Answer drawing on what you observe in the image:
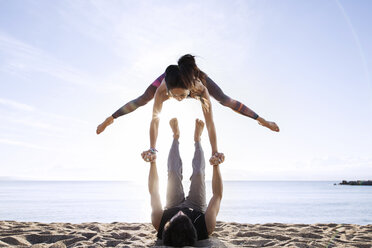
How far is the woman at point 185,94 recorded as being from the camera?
3494 millimetres

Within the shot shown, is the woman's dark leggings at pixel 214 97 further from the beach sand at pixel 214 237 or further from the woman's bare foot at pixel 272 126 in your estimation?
the beach sand at pixel 214 237

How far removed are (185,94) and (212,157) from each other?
2.59ft

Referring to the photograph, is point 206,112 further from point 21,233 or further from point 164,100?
point 21,233

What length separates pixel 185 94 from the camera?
355cm

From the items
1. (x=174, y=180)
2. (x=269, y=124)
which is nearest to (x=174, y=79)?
(x=174, y=180)

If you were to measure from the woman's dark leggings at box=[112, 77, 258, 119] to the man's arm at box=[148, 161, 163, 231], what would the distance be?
1.20 metres

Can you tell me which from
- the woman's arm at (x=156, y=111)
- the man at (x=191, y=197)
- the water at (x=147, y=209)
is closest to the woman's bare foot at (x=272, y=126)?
the man at (x=191, y=197)

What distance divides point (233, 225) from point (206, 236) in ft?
6.92

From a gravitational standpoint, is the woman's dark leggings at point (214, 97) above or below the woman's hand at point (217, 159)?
above

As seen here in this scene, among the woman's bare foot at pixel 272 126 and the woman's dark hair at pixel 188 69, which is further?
the woman's bare foot at pixel 272 126

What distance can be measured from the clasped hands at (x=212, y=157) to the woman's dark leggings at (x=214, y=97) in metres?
1.13

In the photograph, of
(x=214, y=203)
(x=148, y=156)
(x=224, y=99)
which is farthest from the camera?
(x=224, y=99)

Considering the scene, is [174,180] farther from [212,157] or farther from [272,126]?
[272,126]

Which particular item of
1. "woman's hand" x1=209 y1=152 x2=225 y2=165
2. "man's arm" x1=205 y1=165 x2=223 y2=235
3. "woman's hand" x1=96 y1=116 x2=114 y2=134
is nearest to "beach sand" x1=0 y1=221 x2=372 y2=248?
"man's arm" x1=205 y1=165 x2=223 y2=235
